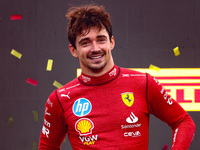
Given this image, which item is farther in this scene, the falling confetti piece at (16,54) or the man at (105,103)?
the falling confetti piece at (16,54)

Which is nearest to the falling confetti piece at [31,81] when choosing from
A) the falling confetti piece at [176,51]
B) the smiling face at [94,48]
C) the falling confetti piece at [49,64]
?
the falling confetti piece at [49,64]

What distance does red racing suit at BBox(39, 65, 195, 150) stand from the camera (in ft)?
3.55

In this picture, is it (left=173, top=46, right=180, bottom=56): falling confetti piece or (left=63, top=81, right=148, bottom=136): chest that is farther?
(left=173, top=46, right=180, bottom=56): falling confetti piece

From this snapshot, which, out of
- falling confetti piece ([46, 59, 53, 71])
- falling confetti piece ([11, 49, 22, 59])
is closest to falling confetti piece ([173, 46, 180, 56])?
falling confetti piece ([46, 59, 53, 71])

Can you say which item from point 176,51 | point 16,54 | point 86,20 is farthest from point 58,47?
point 86,20

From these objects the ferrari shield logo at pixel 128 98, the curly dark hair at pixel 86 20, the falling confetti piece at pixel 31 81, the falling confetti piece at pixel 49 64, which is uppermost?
the curly dark hair at pixel 86 20

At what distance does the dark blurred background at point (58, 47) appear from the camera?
8.83 ft

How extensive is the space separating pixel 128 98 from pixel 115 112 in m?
0.08

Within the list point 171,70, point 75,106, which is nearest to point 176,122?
point 75,106

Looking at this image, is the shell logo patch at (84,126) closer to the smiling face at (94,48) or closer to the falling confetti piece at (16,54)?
the smiling face at (94,48)

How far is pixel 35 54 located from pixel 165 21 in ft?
4.21

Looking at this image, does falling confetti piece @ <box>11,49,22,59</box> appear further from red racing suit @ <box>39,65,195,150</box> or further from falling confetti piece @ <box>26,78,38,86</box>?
red racing suit @ <box>39,65,195,150</box>

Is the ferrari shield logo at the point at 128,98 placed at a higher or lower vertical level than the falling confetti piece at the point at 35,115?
higher

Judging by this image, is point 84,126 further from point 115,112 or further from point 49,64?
point 49,64
